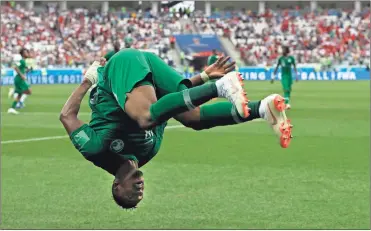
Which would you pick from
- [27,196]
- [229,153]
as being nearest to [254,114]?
[27,196]

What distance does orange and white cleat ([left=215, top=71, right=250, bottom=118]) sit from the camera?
644 cm

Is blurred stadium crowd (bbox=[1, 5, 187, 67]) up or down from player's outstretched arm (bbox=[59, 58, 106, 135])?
down

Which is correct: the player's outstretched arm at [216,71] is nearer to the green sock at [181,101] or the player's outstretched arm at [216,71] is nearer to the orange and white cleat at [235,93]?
the green sock at [181,101]

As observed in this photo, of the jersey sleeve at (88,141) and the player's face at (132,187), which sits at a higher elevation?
the jersey sleeve at (88,141)

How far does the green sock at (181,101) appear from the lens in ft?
21.7

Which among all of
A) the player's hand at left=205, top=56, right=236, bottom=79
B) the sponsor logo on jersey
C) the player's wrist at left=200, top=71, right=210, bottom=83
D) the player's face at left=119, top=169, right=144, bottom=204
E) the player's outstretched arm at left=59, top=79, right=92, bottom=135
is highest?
the player's hand at left=205, top=56, right=236, bottom=79

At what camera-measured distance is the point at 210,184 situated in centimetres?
1127

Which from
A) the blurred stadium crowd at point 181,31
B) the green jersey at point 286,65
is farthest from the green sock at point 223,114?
the blurred stadium crowd at point 181,31

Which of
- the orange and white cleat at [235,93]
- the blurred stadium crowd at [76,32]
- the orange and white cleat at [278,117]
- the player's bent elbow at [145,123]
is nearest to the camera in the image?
the orange and white cleat at [278,117]

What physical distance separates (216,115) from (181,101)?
0.48 meters

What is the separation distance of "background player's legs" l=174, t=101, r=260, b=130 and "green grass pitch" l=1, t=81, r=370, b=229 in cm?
168

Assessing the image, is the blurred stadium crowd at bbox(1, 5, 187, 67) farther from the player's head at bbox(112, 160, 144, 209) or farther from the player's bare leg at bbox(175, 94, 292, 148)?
the player's bare leg at bbox(175, 94, 292, 148)

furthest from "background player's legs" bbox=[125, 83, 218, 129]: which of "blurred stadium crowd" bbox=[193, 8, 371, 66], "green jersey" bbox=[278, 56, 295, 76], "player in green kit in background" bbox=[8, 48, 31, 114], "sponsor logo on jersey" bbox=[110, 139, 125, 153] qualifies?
"blurred stadium crowd" bbox=[193, 8, 371, 66]

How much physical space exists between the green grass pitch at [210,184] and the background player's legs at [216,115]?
1683 millimetres
